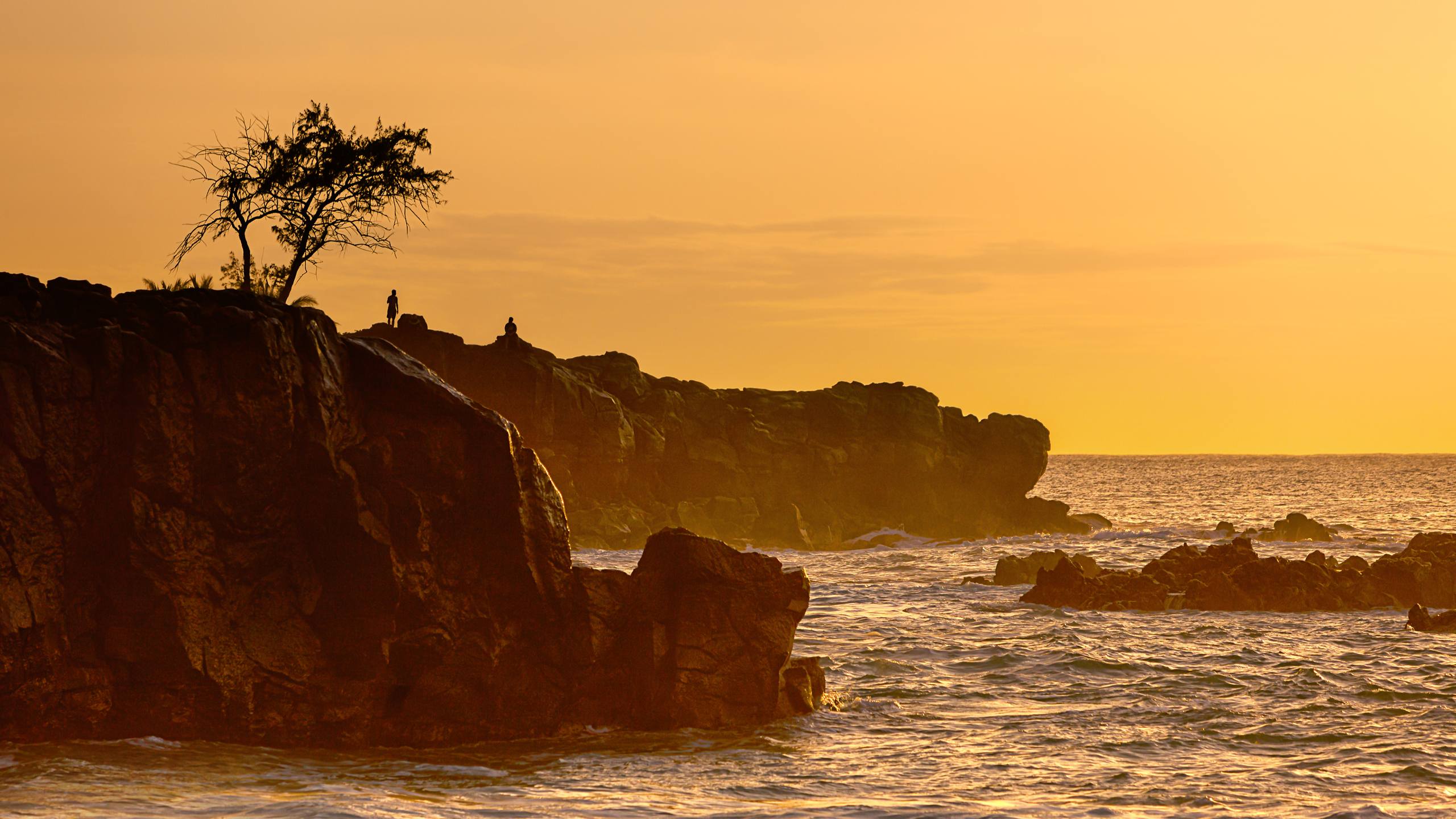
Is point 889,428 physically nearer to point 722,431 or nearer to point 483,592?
point 722,431

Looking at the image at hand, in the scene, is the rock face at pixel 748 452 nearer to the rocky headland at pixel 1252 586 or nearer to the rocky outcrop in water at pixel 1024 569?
the rocky outcrop in water at pixel 1024 569

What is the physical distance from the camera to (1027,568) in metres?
55.9

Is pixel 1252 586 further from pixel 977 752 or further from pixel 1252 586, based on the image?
pixel 977 752

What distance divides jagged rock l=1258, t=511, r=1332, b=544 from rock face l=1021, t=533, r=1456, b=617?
3538 centimetres

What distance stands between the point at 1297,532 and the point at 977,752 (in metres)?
68.1

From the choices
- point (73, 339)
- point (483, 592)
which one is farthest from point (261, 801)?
point (73, 339)

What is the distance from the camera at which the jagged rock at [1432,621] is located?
39688 mm

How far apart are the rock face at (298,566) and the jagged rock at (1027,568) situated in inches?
1180

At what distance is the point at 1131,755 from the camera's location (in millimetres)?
24188

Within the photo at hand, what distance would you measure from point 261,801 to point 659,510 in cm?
6261

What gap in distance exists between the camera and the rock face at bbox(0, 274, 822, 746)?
21391 millimetres

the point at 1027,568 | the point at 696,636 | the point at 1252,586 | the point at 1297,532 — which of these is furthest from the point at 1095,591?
the point at 1297,532

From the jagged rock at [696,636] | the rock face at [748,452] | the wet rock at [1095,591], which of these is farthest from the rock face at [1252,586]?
the rock face at [748,452]

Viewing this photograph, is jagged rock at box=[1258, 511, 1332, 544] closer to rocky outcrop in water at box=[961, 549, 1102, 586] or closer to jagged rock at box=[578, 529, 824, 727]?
rocky outcrop in water at box=[961, 549, 1102, 586]
